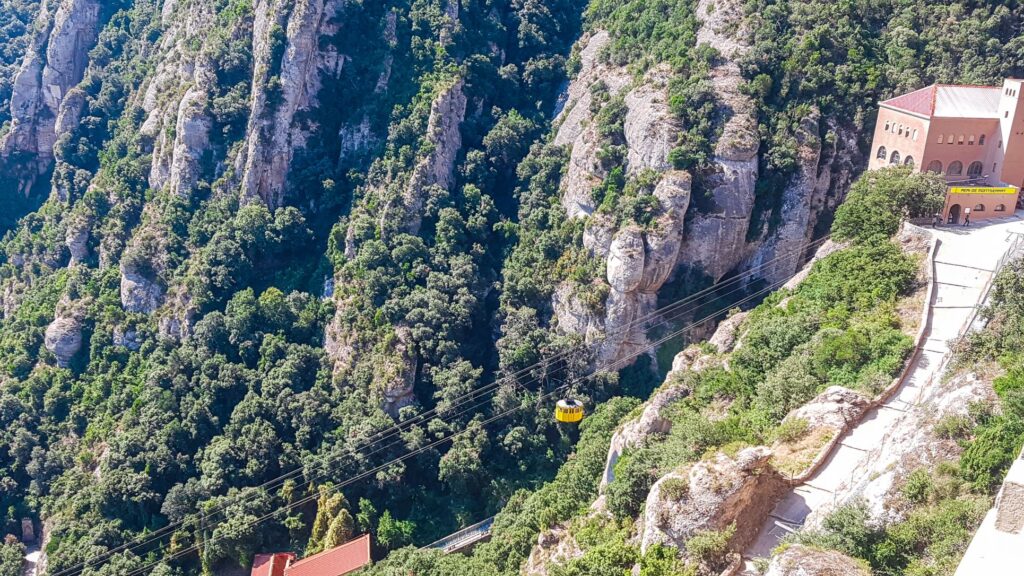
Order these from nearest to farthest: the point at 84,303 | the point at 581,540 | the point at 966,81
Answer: the point at 581,540 → the point at 966,81 → the point at 84,303

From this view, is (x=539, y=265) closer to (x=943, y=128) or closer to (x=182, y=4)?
(x=943, y=128)

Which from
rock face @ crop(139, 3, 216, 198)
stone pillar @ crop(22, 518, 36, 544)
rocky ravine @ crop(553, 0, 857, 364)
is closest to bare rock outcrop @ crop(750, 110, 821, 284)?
rocky ravine @ crop(553, 0, 857, 364)

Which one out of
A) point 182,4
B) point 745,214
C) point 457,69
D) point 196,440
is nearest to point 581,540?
point 745,214

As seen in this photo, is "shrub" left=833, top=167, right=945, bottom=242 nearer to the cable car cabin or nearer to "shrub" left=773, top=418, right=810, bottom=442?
"shrub" left=773, top=418, right=810, bottom=442

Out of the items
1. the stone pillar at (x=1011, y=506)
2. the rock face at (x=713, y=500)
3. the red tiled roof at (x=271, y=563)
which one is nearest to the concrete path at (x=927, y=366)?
the rock face at (x=713, y=500)

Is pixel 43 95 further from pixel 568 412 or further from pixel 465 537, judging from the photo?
pixel 568 412

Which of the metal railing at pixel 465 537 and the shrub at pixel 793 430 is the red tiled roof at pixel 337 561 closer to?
the metal railing at pixel 465 537

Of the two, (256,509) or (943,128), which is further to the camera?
(256,509)
